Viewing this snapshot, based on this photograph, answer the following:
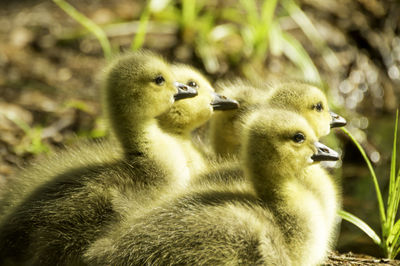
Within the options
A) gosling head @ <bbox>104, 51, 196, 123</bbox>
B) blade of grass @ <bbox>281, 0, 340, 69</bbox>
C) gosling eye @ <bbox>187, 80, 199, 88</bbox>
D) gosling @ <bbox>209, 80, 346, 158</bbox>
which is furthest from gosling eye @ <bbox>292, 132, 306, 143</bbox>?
blade of grass @ <bbox>281, 0, 340, 69</bbox>

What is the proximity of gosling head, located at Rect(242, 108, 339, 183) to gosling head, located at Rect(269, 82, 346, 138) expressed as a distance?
433mm

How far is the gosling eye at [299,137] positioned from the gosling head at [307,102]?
1.47 feet

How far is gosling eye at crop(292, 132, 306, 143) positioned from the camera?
2996 millimetres

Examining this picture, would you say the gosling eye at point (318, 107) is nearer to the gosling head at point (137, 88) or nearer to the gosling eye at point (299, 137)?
the gosling eye at point (299, 137)

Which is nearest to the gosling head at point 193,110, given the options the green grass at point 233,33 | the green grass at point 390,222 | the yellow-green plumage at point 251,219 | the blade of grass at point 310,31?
the yellow-green plumage at point 251,219

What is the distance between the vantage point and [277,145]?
9.69 ft

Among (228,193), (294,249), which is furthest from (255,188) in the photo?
(294,249)

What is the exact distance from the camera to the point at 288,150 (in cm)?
298

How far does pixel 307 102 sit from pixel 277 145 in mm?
631

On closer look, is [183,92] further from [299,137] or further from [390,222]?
[390,222]

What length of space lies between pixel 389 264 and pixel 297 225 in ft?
2.33

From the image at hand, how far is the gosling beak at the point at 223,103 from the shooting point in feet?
11.9

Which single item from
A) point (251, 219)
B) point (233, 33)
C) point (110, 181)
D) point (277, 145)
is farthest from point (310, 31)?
point (251, 219)

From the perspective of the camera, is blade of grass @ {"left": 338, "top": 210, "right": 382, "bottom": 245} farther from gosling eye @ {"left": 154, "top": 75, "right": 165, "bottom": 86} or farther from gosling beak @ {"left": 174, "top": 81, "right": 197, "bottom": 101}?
gosling eye @ {"left": 154, "top": 75, "right": 165, "bottom": 86}
